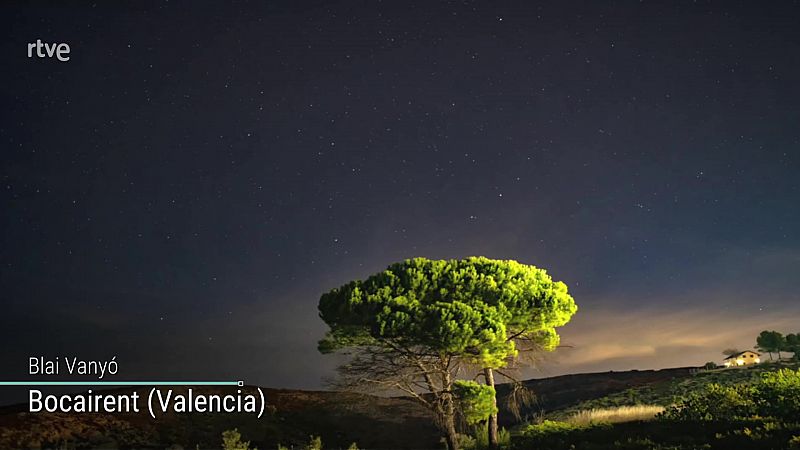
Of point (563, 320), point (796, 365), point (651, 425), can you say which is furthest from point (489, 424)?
point (796, 365)

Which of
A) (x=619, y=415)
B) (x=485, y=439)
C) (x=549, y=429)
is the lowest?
(x=485, y=439)

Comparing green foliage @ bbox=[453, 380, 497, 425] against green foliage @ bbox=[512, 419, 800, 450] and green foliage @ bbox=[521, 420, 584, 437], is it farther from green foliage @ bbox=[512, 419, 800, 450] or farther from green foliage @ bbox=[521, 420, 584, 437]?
green foliage @ bbox=[521, 420, 584, 437]

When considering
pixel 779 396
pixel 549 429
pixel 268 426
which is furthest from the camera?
pixel 268 426

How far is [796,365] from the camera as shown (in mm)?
39125

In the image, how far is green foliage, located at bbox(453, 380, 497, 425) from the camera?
71.9 ft

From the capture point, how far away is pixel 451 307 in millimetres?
22203

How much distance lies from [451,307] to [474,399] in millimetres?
3255

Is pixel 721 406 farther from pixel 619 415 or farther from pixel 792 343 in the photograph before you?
pixel 792 343

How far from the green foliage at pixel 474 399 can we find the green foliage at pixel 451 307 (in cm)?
101

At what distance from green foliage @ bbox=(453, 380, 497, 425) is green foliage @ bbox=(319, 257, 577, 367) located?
3.33 feet

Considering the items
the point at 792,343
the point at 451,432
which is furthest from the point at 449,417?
the point at 792,343

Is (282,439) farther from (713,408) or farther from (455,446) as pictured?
(713,408)

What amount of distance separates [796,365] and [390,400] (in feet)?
86.0

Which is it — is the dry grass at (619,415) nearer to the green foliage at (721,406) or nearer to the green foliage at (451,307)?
the green foliage at (451,307)
